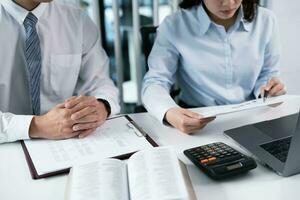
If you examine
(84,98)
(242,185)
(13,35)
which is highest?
(13,35)

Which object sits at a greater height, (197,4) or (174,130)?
(197,4)

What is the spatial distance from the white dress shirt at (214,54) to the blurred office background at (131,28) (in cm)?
44

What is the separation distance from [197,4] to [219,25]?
136mm

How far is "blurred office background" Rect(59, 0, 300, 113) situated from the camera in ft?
5.75

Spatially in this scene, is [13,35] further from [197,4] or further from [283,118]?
[283,118]

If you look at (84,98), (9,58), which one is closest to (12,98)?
(9,58)

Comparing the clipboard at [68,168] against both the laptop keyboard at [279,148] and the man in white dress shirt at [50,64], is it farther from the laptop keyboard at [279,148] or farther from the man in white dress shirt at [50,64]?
the laptop keyboard at [279,148]

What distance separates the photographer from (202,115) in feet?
3.33

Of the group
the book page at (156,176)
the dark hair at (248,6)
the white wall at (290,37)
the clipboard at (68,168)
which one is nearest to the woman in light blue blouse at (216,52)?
the dark hair at (248,6)

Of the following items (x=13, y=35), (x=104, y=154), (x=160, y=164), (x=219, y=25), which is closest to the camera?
(x=160, y=164)

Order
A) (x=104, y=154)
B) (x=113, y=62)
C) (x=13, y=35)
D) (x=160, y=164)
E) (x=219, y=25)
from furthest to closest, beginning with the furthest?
(x=113, y=62) → (x=219, y=25) → (x=13, y=35) → (x=104, y=154) → (x=160, y=164)

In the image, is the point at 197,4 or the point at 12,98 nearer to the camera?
the point at 12,98

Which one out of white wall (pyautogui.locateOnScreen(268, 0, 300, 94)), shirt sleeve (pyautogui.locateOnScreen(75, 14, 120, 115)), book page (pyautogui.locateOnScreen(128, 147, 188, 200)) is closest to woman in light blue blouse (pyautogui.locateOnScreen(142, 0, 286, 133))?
shirt sleeve (pyautogui.locateOnScreen(75, 14, 120, 115))

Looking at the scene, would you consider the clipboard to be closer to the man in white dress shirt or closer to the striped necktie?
the man in white dress shirt
